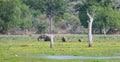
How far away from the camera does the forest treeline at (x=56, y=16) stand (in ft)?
363

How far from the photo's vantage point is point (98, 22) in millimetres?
109875

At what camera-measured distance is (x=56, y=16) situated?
424 ft

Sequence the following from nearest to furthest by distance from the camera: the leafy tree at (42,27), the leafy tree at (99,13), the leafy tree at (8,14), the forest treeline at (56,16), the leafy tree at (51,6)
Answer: the leafy tree at (8,14) → the leafy tree at (99,13) → the forest treeline at (56,16) → the leafy tree at (42,27) → the leafy tree at (51,6)

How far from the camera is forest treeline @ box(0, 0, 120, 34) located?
363 ft

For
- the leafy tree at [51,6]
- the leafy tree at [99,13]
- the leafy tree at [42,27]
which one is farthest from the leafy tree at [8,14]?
the leafy tree at [99,13]

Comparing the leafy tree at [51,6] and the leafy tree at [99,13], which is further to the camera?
the leafy tree at [51,6]

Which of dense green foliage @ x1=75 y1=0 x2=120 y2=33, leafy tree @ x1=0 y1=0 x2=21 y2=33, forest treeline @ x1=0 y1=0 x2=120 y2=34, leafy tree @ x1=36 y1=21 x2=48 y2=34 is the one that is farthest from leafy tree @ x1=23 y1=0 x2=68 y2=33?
leafy tree @ x1=0 y1=0 x2=21 y2=33

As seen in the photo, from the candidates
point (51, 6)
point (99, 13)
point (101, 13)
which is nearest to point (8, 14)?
point (51, 6)

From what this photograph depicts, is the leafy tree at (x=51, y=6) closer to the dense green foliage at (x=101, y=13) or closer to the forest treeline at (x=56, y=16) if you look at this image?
the forest treeline at (x=56, y=16)

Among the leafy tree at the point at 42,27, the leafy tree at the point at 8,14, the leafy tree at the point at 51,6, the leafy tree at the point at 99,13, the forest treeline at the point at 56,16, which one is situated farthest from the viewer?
the leafy tree at the point at 51,6

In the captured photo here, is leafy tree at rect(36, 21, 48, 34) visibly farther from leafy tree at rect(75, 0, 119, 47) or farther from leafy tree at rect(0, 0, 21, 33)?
leafy tree at rect(0, 0, 21, 33)

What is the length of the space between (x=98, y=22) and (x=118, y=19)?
5.51 m

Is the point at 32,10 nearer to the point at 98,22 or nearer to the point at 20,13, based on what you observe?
the point at 20,13

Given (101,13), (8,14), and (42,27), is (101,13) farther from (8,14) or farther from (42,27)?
(8,14)
